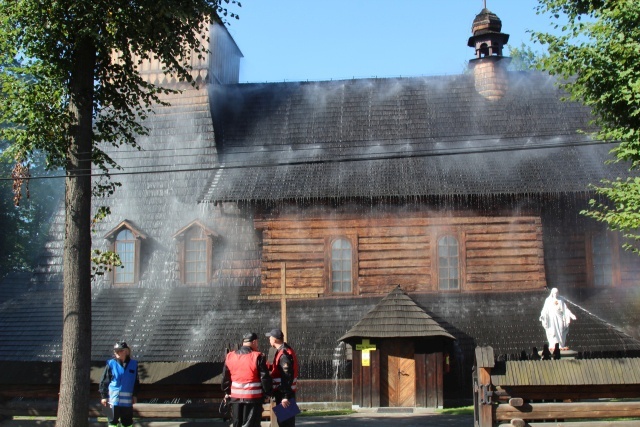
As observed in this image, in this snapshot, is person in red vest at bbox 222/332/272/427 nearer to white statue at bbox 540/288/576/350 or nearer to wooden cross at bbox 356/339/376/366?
white statue at bbox 540/288/576/350

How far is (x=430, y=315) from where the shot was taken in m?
23.2

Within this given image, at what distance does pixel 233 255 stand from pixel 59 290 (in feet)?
19.1

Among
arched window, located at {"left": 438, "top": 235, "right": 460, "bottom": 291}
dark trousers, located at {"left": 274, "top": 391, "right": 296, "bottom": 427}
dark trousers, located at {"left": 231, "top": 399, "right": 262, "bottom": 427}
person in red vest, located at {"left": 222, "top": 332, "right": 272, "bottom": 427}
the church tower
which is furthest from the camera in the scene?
the church tower

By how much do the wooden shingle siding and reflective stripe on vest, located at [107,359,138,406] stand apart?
11.5 metres

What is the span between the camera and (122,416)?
13.1 metres

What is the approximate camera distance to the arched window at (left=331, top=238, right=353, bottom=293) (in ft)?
80.5

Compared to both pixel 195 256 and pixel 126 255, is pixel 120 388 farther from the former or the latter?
pixel 126 255

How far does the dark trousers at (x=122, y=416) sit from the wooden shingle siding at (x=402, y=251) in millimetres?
11523

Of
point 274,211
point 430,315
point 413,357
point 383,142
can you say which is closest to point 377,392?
point 413,357

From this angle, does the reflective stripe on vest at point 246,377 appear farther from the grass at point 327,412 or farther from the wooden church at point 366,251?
the wooden church at point 366,251

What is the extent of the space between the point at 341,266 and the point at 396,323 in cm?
350

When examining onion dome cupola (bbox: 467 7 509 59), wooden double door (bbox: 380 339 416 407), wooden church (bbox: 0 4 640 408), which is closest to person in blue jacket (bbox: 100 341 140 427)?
wooden church (bbox: 0 4 640 408)

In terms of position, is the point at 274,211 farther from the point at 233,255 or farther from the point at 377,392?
the point at 377,392

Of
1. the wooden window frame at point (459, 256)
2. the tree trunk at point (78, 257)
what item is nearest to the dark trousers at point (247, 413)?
the tree trunk at point (78, 257)
